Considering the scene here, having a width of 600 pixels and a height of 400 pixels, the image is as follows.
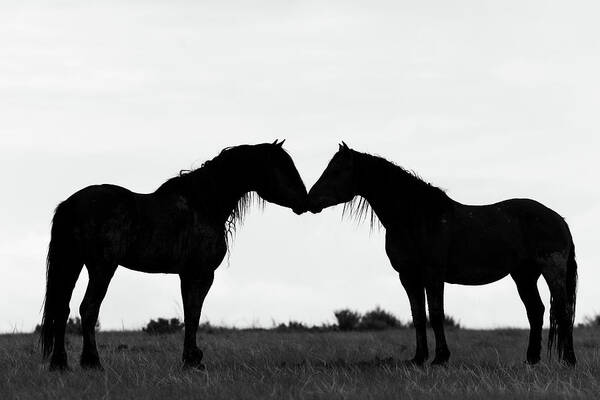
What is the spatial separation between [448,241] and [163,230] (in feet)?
12.3

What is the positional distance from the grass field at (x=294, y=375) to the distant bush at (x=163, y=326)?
4474 mm

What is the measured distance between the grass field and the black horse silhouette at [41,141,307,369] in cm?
67

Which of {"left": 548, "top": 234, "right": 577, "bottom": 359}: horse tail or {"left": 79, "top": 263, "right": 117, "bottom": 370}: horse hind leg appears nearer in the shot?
{"left": 79, "top": 263, "right": 117, "bottom": 370}: horse hind leg

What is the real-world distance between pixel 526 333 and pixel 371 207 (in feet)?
30.4

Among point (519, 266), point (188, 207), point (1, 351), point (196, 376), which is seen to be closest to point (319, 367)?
point (196, 376)

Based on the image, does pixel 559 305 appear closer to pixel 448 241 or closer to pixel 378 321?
pixel 448 241

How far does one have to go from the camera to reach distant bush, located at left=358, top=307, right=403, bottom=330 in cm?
2161

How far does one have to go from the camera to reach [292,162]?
1065 centimetres

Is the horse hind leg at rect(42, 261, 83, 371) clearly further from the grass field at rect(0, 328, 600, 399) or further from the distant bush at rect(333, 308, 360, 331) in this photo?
the distant bush at rect(333, 308, 360, 331)

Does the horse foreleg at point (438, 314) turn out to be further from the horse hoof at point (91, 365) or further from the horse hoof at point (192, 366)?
the horse hoof at point (91, 365)

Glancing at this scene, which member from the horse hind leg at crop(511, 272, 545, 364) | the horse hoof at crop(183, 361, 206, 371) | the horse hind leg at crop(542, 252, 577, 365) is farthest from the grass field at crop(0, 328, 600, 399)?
the horse hind leg at crop(511, 272, 545, 364)

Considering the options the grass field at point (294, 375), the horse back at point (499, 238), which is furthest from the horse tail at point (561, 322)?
the horse back at point (499, 238)

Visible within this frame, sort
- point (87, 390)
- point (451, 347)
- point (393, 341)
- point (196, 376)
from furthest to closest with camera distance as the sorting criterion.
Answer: point (393, 341)
point (451, 347)
point (196, 376)
point (87, 390)

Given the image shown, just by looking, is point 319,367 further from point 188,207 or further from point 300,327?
point 300,327
